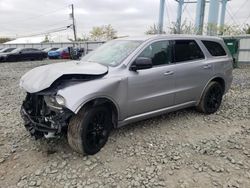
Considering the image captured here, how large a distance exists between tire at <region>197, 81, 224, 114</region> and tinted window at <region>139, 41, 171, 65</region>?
1.34 meters

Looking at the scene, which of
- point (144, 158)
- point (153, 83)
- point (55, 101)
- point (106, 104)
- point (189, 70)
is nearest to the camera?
point (55, 101)

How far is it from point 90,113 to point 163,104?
1566 millimetres

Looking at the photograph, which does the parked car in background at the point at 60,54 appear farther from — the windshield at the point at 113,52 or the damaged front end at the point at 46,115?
the damaged front end at the point at 46,115

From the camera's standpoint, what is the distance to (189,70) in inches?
197

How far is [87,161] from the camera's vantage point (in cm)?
367

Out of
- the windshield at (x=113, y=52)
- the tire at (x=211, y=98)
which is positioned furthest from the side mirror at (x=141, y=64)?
the tire at (x=211, y=98)

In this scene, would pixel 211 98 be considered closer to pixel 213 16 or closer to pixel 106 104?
pixel 106 104

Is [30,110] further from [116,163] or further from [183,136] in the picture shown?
[183,136]

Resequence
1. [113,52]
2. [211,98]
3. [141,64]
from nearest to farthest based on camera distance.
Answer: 1. [141,64]
2. [113,52]
3. [211,98]

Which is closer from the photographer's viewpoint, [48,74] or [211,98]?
[48,74]

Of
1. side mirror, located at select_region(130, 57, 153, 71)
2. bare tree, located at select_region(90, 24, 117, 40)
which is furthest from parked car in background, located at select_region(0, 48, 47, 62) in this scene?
bare tree, located at select_region(90, 24, 117, 40)

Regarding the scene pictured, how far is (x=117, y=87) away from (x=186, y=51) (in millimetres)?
1947

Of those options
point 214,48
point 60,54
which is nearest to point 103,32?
point 60,54

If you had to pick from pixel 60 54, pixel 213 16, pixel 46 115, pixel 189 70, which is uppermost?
pixel 213 16
